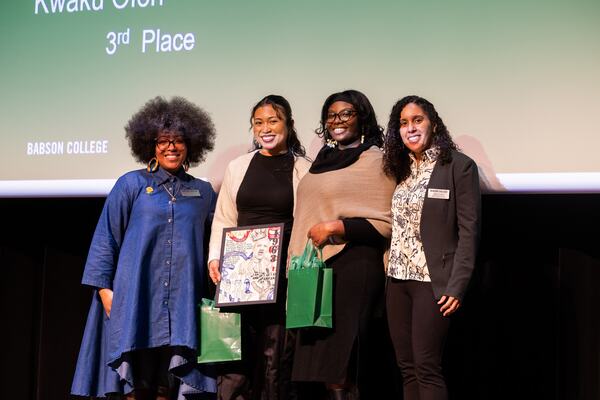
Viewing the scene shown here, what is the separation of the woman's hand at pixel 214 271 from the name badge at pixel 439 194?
0.98 meters

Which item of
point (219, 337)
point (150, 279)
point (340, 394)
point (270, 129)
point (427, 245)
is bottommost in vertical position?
point (340, 394)

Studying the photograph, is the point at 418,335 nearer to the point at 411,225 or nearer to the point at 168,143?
the point at 411,225

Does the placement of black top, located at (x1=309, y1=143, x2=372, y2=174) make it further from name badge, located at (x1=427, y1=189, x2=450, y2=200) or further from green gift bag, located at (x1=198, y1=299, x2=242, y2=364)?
green gift bag, located at (x1=198, y1=299, x2=242, y2=364)

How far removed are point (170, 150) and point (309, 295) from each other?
3.10 feet

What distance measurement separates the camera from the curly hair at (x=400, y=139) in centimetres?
337

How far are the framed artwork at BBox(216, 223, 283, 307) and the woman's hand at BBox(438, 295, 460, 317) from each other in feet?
2.27

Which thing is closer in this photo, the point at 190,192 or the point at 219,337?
the point at 219,337

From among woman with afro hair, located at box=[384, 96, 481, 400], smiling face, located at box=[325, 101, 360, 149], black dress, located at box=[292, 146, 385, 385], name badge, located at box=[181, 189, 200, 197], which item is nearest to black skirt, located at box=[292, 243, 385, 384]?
black dress, located at box=[292, 146, 385, 385]

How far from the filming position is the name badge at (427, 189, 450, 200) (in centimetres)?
323

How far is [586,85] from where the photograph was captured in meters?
3.72

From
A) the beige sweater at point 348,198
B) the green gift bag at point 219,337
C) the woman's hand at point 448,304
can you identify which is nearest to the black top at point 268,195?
the beige sweater at point 348,198

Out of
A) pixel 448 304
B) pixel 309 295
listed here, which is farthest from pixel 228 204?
pixel 448 304

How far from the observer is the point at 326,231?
340 cm

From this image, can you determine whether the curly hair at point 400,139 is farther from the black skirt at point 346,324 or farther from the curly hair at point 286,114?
the curly hair at point 286,114
